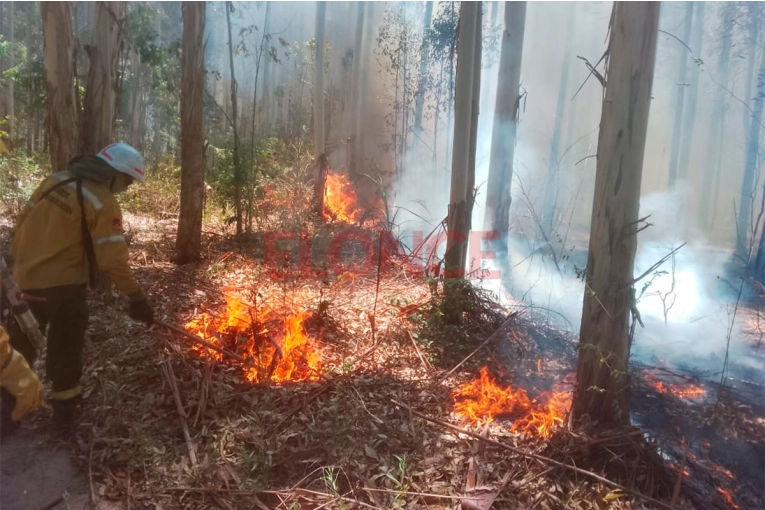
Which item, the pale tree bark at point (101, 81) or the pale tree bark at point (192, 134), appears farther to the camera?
the pale tree bark at point (192, 134)

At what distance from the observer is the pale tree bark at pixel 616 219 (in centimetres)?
327

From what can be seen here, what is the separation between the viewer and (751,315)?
8.55 m

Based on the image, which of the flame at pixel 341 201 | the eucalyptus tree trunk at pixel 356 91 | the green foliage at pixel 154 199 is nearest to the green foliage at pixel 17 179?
the green foliage at pixel 154 199

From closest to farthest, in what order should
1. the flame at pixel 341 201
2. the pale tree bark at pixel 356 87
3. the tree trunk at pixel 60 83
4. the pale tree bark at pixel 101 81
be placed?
the tree trunk at pixel 60 83, the pale tree bark at pixel 101 81, the flame at pixel 341 201, the pale tree bark at pixel 356 87

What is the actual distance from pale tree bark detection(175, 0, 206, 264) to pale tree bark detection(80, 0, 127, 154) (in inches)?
63.4

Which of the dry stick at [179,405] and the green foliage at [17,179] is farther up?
the green foliage at [17,179]

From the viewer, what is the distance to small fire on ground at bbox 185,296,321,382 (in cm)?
439

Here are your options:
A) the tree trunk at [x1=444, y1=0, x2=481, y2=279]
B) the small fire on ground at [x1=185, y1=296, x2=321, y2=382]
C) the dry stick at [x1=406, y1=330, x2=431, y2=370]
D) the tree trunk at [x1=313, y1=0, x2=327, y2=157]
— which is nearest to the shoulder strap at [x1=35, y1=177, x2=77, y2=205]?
the small fire on ground at [x1=185, y1=296, x2=321, y2=382]

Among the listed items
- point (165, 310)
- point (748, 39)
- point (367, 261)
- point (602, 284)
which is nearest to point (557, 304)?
point (367, 261)

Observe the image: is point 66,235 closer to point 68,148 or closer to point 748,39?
point 68,148

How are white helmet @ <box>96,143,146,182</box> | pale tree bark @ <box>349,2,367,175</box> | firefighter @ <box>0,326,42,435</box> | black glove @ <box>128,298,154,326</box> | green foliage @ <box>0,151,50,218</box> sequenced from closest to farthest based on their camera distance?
firefighter @ <box>0,326,42,435</box> < white helmet @ <box>96,143,146,182</box> < black glove @ <box>128,298,154,326</box> < green foliage @ <box>0,151,50,218</box> < pale tree bark @ <box>349,2,367,175</box>

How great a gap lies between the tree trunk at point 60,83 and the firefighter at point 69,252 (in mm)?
2668

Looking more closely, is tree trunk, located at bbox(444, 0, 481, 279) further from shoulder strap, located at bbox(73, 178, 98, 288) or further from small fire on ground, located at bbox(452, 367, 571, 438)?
shoulder strap, located at bbox(73, 178, 98, 288)

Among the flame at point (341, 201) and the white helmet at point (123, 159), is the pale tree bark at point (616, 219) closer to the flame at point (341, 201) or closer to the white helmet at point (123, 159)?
the white helmet at point (123, 159)
